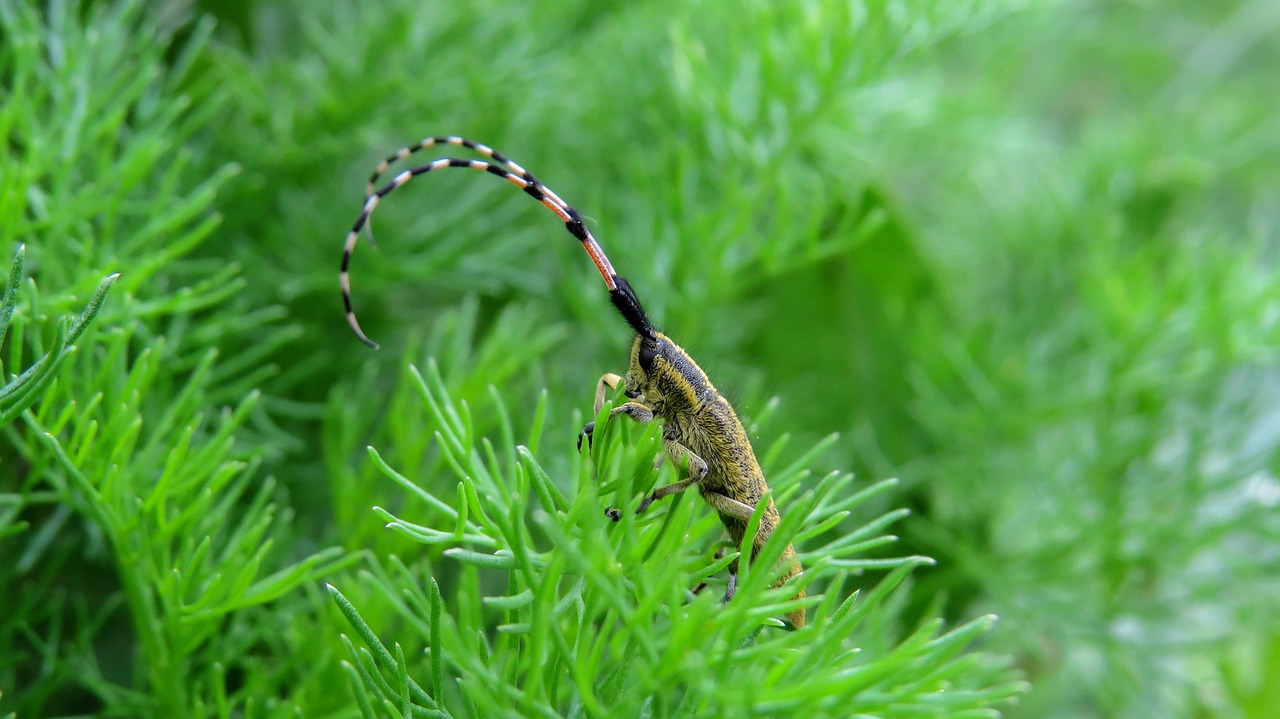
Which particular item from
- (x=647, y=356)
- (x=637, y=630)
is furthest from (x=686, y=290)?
(x=637, y=630)

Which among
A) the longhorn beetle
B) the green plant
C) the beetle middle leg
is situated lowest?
the green plant

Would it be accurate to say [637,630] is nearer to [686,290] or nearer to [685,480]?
[685,480]

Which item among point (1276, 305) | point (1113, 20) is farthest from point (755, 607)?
point (1113, 20)

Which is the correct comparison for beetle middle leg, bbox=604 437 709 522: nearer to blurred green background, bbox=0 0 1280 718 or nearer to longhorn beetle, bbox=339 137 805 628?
longhorn beetle, bbox=339 137 805 628

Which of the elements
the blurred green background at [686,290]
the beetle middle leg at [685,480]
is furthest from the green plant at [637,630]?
the blurred green background at [686,290]

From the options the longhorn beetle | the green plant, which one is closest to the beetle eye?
the longhorn beetle

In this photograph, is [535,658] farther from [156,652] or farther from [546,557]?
[156,652]

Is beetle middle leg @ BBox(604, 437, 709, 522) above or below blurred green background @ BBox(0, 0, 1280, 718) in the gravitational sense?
below

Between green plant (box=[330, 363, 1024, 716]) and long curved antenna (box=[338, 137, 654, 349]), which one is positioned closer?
green plant (box=[330, 363, 1024, 716])
